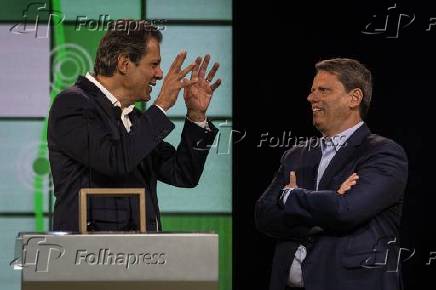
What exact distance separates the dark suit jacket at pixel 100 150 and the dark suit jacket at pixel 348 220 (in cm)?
43

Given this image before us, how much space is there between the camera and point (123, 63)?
293 centimetres

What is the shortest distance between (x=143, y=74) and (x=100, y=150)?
0.41 metres

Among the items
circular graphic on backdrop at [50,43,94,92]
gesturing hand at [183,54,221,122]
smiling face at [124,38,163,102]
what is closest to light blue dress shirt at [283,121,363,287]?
gesturing hand at [183,54,221,122]

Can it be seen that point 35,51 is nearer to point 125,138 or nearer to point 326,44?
point 326,44

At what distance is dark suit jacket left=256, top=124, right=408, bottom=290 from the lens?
2994 millimetres

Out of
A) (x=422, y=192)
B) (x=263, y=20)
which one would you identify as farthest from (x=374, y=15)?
(x=422, y=192)

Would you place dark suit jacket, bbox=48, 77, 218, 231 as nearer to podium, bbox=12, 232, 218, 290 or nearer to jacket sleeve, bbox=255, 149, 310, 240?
jacket sleeve, bbox=255, 149, 310, 240

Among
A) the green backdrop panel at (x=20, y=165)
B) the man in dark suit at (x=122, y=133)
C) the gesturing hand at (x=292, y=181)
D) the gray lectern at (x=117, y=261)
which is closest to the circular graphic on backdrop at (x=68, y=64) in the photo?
the green backdrop panel at (x=20, y=165)

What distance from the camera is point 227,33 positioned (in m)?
4.82

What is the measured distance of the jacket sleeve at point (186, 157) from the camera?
2943 millimetres

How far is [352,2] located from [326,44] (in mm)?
263

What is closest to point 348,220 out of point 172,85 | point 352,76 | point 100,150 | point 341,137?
point 341,137

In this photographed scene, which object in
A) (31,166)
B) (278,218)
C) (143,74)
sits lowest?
(278,218)

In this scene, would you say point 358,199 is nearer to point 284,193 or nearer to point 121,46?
point 284,193
